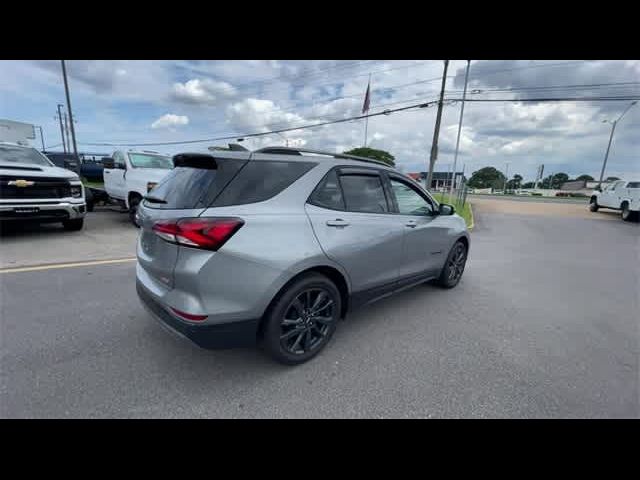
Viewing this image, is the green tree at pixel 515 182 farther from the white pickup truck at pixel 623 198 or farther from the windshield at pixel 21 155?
the windshield at pixel 21 155

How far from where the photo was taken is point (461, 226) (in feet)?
14.2

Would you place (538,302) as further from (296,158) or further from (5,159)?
(5,159)

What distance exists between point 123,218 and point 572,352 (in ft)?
34.8

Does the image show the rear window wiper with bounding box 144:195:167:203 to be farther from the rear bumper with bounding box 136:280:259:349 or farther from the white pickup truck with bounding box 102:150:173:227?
the white pickup truck with bounding box 102:150:173:227

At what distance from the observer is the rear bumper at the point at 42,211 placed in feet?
17.8

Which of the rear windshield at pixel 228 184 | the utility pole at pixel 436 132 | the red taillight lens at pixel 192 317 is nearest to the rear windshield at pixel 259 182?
the rear windshield at pixel 228 184

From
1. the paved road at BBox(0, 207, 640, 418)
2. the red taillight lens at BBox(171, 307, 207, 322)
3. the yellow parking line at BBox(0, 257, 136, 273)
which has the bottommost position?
the paved road at BBox(0, 207, 640, 418)

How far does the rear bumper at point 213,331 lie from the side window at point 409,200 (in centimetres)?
204

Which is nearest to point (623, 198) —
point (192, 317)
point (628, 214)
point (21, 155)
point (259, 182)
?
point (628, 214)

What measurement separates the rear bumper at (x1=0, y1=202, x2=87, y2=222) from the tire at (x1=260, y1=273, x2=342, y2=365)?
20.2ft

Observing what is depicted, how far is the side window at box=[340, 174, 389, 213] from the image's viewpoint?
277 centimetres

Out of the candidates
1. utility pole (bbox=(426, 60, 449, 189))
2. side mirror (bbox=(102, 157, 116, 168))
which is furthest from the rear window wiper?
utility pole (bbox=(426, 60, 449, 189))

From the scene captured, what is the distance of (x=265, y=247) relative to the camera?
212 cm
